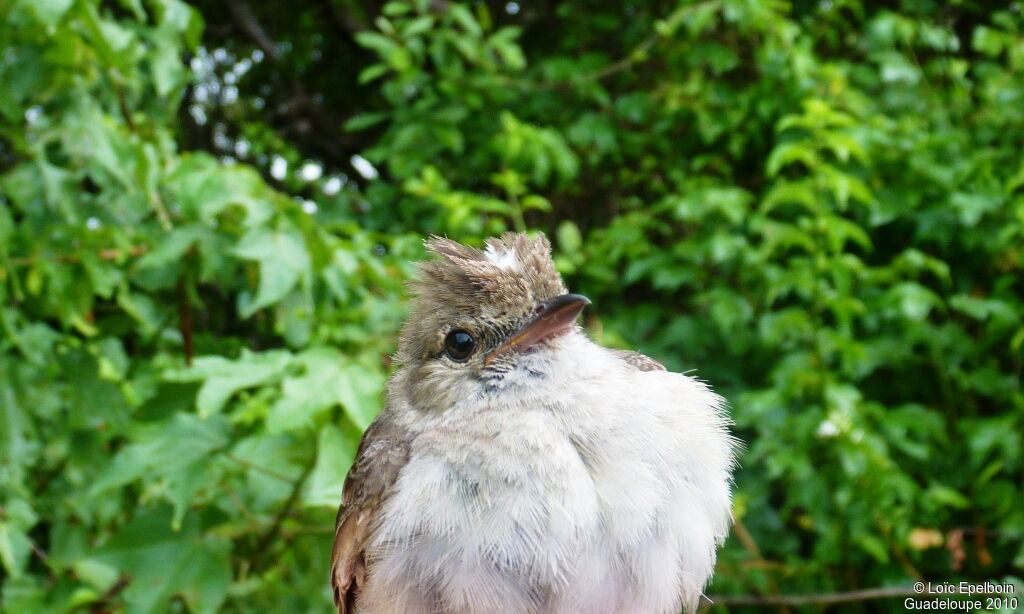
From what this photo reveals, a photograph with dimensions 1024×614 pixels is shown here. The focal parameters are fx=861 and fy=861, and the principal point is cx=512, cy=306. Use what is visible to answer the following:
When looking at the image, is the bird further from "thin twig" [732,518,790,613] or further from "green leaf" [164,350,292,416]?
"thin twig" [732,518,790,613]

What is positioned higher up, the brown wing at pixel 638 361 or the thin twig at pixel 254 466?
the brown wing at pixel 638 361

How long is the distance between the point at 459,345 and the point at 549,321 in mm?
234

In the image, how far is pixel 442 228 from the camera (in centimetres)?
408

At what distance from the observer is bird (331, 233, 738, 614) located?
5.51 ft

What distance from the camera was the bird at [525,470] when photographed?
1679 mm

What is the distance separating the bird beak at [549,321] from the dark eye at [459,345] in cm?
6

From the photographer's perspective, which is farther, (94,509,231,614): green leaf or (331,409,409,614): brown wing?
(94,509,231,614): green leaf

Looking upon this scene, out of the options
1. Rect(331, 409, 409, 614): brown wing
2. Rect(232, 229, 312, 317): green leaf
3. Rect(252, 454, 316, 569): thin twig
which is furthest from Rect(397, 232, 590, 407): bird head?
Rect(232, 229, 312, 317): green leaf

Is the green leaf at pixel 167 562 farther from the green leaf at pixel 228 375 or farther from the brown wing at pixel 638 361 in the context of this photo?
the brown wing at pixel 638 361

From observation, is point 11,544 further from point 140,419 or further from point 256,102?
point 256,102

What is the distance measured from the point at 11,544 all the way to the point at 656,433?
Result: 1.93 metres

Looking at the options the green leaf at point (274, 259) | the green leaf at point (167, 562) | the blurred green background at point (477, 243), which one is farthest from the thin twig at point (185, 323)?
the green leaf at point (167, 562)

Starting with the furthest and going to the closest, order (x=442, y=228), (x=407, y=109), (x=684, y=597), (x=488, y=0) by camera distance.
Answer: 1. (x=488, y=0)
2. (x=407, y=109)
3. (x=442, y=228)
4. (x=684, y=597)

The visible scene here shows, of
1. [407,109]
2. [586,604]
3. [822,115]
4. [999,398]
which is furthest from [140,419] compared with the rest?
[999,398]
